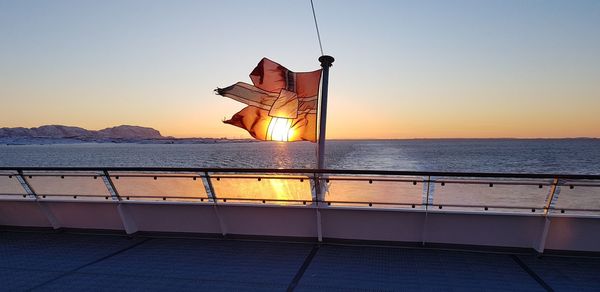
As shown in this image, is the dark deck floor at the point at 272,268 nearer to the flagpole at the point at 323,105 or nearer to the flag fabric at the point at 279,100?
the flagpole at the point at 323,105

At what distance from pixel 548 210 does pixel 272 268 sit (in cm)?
369

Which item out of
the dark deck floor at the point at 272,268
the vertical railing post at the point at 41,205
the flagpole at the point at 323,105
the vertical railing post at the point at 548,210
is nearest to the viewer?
the dark deck floor at the point at 272,268

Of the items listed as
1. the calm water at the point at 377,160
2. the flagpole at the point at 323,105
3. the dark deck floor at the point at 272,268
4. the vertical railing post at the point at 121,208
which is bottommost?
the calm water at the point at 377,160

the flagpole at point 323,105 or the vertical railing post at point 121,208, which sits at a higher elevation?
the flagpole at point 323,105

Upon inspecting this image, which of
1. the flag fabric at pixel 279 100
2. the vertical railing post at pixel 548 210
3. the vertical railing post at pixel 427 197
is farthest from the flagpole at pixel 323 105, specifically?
the vertical railing post at pixel 548 210

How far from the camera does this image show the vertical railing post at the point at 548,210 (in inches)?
156

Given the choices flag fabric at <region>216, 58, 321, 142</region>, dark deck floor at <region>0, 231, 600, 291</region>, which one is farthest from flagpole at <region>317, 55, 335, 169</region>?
dark deck floor at <region>0, 231, 600, 291</region>

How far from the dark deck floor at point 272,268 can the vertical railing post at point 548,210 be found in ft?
0.53

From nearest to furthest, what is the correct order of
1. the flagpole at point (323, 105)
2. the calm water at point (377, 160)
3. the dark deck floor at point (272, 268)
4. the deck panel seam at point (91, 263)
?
the dark deck floor at point (272, 268)
the deck panel seam at point (91, 263)
the flagpole at point (323, 105)
the calm water at point (377, 160)

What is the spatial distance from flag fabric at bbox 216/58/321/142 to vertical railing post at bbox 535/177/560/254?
3319mm

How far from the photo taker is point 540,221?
409 cm

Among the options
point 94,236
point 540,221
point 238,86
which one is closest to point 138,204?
point 94,236

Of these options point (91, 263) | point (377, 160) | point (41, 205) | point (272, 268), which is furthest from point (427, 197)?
point (377, 160)

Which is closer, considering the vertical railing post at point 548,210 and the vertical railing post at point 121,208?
the vertical railing post at point 548,210
